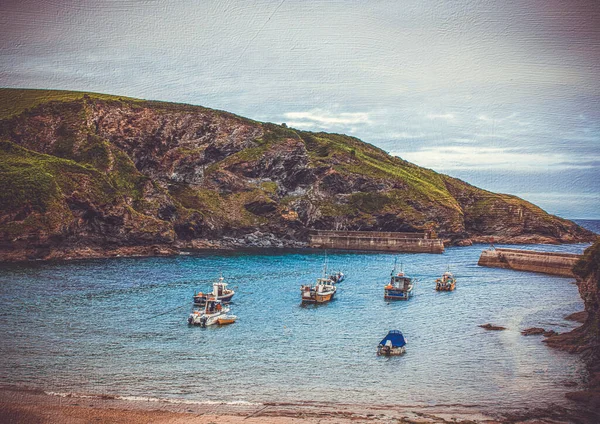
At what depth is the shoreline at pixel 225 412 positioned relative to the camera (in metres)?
29.2

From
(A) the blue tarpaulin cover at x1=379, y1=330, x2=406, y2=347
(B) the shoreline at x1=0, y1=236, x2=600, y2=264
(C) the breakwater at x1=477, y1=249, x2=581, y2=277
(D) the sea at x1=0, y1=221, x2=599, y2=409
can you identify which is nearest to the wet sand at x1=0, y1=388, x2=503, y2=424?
(D) the sea at x1=0, y1=221, x2=599, y2=409

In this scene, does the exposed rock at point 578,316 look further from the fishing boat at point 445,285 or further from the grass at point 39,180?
the grass at point 39,180

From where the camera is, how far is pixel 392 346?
44.2m

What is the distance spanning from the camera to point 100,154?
136m

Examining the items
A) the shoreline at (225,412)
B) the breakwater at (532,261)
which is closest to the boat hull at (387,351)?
the shoreline at (225,412)

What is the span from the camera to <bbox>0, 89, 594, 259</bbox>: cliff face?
10469cm

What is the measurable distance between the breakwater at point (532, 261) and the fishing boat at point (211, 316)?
60678mm

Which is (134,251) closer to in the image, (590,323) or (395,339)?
Answer: (395,339)

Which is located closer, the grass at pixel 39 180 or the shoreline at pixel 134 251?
the shoreline at pixel 134 251

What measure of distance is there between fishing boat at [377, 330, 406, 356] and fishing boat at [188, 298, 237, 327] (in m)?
17.6

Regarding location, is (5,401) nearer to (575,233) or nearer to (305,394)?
(305,394)

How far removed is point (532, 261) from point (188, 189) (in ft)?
289

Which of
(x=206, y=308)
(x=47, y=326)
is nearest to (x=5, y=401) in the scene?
(x=47, y=326)

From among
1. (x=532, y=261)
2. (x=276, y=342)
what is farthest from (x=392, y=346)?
(x=532, y=261)
